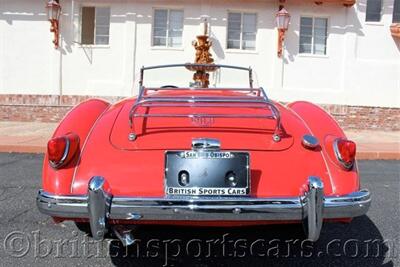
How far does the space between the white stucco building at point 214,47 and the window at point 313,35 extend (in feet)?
0.09

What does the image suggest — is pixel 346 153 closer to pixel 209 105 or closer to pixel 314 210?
pixel 314 210

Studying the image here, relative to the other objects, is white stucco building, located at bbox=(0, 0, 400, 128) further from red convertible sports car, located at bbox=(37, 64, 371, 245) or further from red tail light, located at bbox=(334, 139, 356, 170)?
red tail light, located at bbox=(334, 139, 356, 170)

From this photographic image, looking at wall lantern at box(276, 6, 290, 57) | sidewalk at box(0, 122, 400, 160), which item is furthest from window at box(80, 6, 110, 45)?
wall lantern at box(276, 6, 290, 57)

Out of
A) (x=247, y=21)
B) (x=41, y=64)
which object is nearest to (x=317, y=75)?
(x=247, y=21)

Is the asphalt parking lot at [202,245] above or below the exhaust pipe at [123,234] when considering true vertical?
below

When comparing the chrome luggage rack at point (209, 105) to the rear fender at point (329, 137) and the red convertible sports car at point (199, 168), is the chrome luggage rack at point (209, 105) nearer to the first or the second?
the red convertible sports car at point (199, 168)

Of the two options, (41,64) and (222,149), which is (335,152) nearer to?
(222,149)

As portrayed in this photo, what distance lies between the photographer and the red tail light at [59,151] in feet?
8.75

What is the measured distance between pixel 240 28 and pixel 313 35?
2118 mm

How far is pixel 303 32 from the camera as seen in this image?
487 inches

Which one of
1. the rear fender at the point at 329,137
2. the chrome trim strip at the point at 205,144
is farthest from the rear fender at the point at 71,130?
the rear fender at the point at 329,137

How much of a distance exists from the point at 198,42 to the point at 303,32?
3083mm

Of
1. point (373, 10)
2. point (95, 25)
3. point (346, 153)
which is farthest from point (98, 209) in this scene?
point (373, 10)

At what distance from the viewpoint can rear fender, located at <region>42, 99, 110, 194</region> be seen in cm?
262
